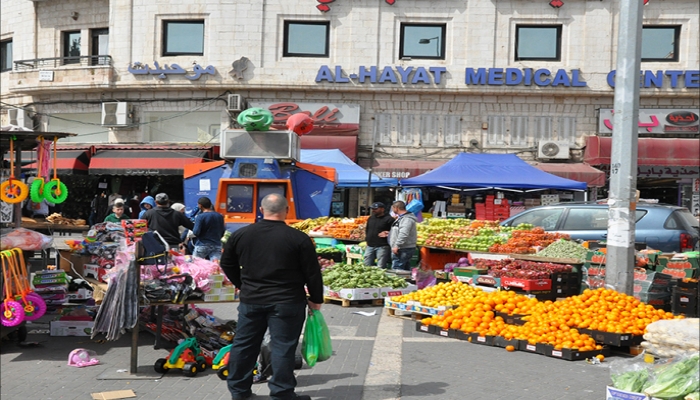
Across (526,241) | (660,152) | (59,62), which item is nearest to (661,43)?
(660,152)

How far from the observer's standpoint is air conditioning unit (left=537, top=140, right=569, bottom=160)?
24.5 m

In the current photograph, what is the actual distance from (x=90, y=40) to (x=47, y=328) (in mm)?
20063

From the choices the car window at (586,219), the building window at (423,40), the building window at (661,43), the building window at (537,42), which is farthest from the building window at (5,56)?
the building window at (661,43)

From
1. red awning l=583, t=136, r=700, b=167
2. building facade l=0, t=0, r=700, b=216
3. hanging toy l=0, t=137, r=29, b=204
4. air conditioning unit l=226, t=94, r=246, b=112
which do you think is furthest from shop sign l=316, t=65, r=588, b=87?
hanging toy l=0, t=137, r=29, b=204

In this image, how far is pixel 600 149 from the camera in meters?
23.8

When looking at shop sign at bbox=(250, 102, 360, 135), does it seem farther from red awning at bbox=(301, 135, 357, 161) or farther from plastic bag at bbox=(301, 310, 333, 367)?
plastic bag at bbox=(301, 310, 333, 367)

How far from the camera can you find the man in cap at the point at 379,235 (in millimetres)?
13297

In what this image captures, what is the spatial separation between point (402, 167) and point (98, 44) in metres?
12.2

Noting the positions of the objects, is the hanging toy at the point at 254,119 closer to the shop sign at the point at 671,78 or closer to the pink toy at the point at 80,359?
the pink toy at the point at 80,359

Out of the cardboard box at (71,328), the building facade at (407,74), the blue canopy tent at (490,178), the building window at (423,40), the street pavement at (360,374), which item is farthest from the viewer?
the building window at (423,40)

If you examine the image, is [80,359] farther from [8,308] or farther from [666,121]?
[666,121]

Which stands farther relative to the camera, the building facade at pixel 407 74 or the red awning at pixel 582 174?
the building facade at pixel 407 74

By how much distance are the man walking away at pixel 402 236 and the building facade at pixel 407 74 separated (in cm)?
1082

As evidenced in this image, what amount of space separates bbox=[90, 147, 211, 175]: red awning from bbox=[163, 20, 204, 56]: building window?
360 cm
